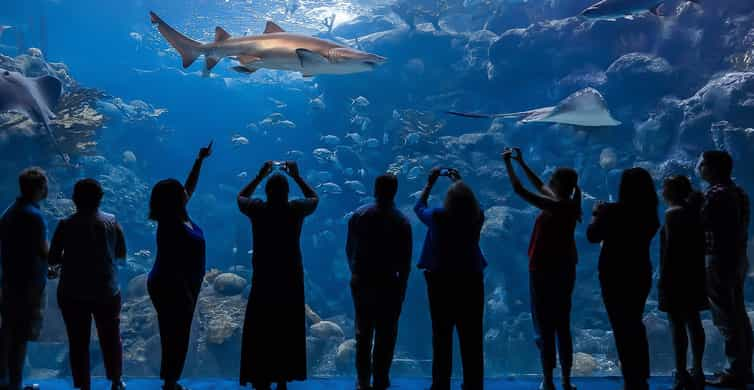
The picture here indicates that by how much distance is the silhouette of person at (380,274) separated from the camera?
3.20 meters

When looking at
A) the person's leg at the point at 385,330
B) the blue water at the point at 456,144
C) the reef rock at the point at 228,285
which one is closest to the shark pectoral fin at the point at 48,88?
the blue water at the point at 456,144

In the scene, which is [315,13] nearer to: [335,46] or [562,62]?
[562,62]

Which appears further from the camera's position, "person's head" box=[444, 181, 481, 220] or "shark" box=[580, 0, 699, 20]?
"shark" box=[580, 0, 699, 20]

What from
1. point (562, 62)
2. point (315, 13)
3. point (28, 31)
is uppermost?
point (28, 31)

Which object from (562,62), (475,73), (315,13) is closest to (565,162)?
(562,62)

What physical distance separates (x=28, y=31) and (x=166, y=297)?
59983 mm

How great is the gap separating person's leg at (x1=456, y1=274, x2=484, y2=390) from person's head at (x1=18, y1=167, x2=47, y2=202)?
9.43ft

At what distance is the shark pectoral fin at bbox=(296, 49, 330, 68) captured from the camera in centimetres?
432

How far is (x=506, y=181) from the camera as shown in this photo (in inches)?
677

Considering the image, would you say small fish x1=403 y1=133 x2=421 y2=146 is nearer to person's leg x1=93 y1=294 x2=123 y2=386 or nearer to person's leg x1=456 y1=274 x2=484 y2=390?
person's leg x1=456 y1=274 x2=484 y2=390

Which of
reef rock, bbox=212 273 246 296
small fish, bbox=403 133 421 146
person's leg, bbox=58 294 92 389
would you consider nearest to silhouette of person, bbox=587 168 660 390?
person's leg, bbox=58 294 92 389

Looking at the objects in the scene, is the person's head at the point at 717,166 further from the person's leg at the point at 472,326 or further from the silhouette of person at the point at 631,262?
the person's leg at the point at 472,326

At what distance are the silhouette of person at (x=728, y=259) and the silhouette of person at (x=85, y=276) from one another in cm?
418

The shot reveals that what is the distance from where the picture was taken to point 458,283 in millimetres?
3068
